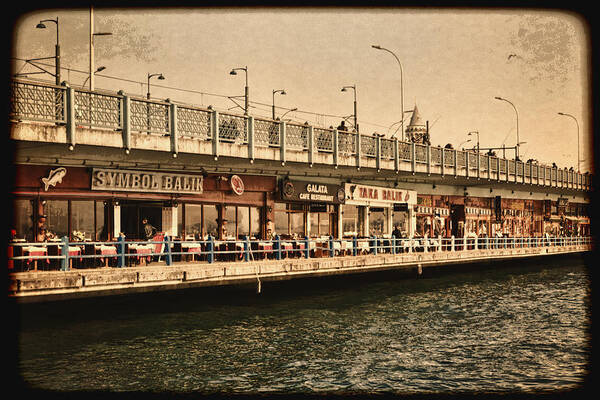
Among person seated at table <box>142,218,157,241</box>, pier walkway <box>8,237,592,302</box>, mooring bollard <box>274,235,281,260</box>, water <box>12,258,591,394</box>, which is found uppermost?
person seated at table <box>142,218,157,241</box>

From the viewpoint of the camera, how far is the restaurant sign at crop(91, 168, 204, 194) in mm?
26828

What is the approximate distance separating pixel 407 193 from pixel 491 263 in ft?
32.0

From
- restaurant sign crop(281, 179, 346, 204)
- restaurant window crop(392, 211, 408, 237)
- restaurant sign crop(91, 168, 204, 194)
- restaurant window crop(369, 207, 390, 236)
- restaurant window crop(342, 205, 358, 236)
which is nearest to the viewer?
restaurant sign crop(91, 168, 204, 194)

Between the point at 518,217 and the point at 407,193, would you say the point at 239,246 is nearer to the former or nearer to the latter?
the point at 407,193

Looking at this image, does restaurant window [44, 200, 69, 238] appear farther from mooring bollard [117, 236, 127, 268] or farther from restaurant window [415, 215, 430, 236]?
restaurant window [415, 215, 430, 236]

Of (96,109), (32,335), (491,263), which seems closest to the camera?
(32,335)

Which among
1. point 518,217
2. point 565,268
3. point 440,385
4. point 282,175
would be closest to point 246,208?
point 282,175

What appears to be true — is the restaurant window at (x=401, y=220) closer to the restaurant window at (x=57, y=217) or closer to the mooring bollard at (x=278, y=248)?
the mooring bollard at (x=278, y=248)

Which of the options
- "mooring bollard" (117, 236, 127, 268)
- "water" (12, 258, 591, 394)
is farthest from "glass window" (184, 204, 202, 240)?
"mooring bollard" (117, 236, 127, 268)

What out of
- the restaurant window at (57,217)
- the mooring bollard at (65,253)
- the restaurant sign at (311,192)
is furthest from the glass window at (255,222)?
the mooring bollard at (65,253)

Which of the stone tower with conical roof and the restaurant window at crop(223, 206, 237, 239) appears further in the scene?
the stone tower with conical roof

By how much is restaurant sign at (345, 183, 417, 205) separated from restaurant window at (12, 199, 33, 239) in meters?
20.0

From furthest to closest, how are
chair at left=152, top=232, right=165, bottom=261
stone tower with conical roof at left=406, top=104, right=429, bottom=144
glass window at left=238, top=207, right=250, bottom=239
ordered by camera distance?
stone tower with conical roof at left=406, top=104, right=429, bottom=144
glass window at left=238, top=207, right=250, bottom=239
chair at left=152, top=232, right=165, bottom=261

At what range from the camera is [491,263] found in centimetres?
5038
